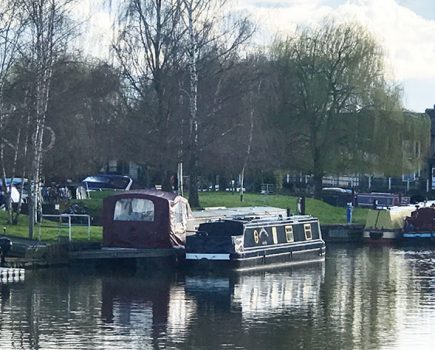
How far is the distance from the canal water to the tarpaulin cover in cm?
152

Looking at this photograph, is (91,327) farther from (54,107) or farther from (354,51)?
(354,51)

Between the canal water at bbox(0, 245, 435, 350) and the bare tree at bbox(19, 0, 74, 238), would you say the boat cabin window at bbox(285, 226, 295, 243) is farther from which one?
the bare tree at bbox(19, 0, 74, 238)

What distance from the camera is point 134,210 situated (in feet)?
135

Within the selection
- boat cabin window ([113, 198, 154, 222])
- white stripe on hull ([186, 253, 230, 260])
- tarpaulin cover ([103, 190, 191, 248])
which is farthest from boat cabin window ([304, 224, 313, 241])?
boat cabin window ([113, 198, 154, 222])

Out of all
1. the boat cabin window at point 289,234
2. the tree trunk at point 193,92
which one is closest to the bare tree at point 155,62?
the tree trunk at point 193,92

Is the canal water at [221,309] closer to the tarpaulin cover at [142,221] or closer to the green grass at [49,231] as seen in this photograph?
the tarpaulin cover at [142,221]

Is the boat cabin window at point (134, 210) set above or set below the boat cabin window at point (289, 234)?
above

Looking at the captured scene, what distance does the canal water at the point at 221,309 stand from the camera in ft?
86.1

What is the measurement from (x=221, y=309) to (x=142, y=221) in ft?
33.0

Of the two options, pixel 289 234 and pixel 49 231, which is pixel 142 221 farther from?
pixel 289 234

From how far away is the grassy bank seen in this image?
143ft

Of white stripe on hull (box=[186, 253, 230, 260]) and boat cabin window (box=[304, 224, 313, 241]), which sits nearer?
white stripe on hull (box=[186, 253, 230, 260])

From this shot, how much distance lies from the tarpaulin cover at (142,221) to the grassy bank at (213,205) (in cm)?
198

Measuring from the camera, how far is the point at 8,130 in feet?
150
